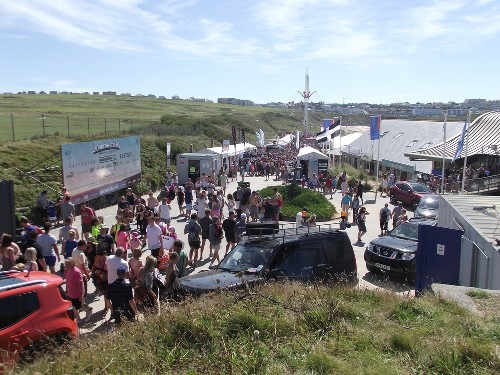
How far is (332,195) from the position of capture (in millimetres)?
29766

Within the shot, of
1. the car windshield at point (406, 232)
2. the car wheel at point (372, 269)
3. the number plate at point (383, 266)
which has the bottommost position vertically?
the car wheel at point (372, 269)

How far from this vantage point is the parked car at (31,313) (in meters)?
6.75

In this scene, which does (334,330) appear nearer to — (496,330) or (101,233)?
(496,330)

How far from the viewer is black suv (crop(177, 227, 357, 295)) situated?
30.1 ft

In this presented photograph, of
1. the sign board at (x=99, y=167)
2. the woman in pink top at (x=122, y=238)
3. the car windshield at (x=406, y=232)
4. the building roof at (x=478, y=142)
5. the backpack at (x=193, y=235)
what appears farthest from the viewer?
the building roof at (x=478, y=142)

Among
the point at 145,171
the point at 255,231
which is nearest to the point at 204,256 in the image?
the point at 255,231

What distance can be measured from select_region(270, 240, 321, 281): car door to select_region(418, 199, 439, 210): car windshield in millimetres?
12833

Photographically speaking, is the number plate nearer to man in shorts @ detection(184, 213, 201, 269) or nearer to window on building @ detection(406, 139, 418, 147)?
man in shorts @ detection(184, 213, 201, 269)

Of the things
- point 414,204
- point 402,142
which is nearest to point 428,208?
point 414,204

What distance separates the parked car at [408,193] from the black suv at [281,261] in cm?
1641

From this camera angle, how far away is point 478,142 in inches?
1337

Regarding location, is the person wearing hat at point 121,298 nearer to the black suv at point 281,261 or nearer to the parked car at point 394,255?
the black suv at point 281,261

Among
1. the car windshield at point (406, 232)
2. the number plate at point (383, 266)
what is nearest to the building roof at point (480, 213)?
the car windshield at point (406, 232)

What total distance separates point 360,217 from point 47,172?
14.8 meters
